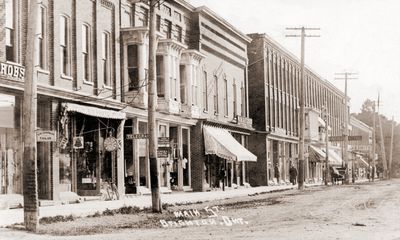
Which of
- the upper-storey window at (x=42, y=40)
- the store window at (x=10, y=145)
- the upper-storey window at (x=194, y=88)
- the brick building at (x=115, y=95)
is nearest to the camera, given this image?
the store window at (x=10, y=145)

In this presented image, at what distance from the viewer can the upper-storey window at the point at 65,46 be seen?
23359 millimetres

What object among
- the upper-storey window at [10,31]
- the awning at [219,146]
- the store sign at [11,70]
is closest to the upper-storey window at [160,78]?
the awning at [219,146]

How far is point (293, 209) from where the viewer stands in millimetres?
21406

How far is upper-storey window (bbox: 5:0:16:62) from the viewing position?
65.4 feet

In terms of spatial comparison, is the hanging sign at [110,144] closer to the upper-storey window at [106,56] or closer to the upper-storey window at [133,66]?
the upper-storey window at [106,56]

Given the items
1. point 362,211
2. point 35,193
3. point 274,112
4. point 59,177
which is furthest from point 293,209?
point 274,112

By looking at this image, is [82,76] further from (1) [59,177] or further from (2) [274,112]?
(2) [274,112]

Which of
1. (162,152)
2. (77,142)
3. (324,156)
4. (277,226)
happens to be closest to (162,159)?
(77,142)

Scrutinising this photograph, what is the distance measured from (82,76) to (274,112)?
3049 centimetres

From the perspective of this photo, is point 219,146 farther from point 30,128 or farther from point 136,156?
point 30,128

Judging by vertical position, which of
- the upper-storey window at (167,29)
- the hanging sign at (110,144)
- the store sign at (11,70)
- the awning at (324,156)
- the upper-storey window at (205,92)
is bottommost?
the awning at (324,156)

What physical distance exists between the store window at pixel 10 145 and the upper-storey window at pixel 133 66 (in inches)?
337

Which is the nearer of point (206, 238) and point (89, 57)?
point (206, 238)

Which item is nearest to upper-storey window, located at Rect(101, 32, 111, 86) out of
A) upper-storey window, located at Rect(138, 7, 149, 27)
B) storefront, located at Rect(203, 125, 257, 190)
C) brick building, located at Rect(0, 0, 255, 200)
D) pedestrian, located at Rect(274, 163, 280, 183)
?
brick building, located at Rect(0, 0, 255, 200)
